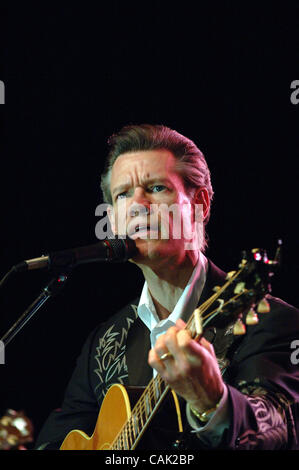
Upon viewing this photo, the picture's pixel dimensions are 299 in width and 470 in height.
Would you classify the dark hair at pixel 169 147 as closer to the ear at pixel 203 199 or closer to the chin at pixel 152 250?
the ear at pixel 203 199

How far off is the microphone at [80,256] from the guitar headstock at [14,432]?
1.80 ft

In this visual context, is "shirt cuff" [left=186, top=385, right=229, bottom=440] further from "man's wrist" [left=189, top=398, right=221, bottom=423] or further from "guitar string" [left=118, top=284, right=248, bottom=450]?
"guitar string" [left=118, top=284, right=248, bottom=450]

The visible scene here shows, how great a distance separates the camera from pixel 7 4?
3.70 m

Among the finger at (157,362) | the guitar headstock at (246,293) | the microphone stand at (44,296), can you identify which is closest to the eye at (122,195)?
the microphone stand at (44,296)

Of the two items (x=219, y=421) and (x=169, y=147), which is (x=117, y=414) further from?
(x=169, y=147)

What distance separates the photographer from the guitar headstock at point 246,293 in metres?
1.60

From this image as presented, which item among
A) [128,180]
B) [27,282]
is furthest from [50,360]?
[128,180]

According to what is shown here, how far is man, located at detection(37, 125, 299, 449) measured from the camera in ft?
5.40

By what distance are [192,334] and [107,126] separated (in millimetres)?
2625

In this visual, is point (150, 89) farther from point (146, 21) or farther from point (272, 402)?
point (272, 402)

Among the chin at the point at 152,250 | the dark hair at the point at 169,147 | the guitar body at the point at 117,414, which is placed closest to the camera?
the guitar body at the point at 117,414

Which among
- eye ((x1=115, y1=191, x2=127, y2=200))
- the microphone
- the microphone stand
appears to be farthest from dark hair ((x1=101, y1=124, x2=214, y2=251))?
the microphone stand

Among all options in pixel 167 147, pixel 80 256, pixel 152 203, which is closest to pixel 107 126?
pixel 167 147

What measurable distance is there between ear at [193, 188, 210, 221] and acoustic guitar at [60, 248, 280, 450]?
3.46ft
